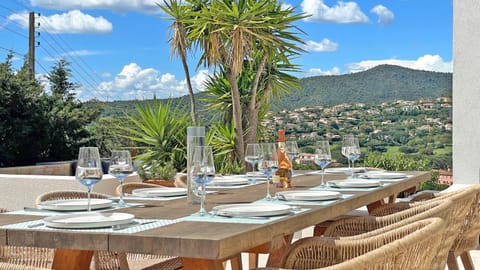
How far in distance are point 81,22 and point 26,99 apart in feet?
47.5

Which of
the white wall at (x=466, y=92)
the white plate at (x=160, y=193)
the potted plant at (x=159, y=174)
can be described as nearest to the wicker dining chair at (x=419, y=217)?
the white plate at (x=160, y=193)

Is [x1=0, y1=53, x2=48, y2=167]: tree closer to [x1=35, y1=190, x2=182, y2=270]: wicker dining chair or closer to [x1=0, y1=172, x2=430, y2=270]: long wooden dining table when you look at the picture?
[x1=35, y1=190, x2=182, y2=270]: wicker dining chair

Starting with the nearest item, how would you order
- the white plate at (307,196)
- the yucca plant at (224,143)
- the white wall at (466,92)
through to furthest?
the white plate at (307,196) → the white wall at (466,92) → the yucca plant at (224,143)

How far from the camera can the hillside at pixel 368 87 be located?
13.9 metres

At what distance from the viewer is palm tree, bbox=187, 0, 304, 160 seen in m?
9.59

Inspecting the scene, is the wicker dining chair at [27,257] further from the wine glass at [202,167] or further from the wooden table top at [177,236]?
the wine glass at [202,167]

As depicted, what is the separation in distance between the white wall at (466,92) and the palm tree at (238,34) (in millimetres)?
2964

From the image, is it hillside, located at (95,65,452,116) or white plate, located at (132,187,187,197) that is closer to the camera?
Answer: white plate, located at (132,187,187,197)

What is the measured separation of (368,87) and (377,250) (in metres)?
12.8

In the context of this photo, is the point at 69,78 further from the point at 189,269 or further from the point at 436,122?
the point at 189,269

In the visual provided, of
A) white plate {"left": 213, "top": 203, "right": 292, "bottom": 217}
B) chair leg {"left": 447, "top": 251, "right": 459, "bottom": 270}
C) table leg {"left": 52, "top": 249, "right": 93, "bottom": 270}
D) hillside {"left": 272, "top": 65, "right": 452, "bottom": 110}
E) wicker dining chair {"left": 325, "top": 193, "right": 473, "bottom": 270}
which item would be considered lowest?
chair leg {"left": 447, "top": 251, "right": 459, "bottom": 270}

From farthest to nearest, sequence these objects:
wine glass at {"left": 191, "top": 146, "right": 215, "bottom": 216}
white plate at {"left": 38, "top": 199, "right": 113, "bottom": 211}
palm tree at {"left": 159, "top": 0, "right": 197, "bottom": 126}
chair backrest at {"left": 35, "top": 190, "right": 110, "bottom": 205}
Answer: palm tree at {"left": 159, "top": 0, "right": 197, "bottom": 126} → chair backrest at {"left": 35, "top": 190, "right": 110, "bottom": 205} → white plate at {"left": 38, "top": 199, "right": 113, "bottom": 211} → wine glass at {"left": 191, "top": 146, "right": 215, "bottom": 216}

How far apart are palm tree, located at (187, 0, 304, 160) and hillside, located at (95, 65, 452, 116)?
3.56 meters

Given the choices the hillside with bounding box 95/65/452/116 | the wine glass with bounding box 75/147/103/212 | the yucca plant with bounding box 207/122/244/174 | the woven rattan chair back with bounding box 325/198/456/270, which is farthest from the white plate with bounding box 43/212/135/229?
the hillside with bounding box 95/65/452/116
